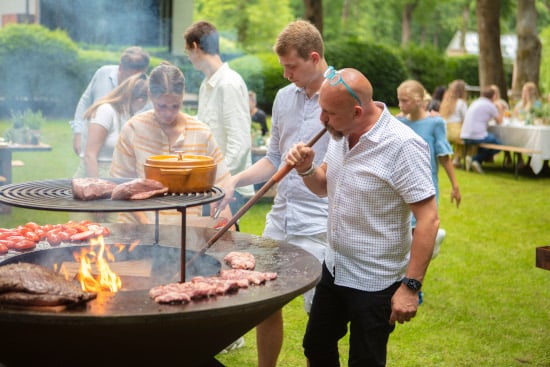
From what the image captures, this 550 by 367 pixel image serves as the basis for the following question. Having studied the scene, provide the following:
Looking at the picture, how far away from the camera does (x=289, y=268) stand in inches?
136

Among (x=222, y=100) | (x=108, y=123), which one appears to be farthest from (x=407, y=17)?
(x=108, y=123)

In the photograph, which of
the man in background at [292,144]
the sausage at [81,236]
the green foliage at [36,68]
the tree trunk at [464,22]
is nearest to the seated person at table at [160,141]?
the man in background at [292,144]

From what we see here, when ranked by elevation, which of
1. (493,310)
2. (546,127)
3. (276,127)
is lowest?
(493,310)

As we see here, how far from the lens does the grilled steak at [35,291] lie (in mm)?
2738

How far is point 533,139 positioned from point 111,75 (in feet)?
34.7

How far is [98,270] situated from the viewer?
3631mm

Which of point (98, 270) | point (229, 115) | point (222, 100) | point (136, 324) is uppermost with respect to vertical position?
point (222, 100)

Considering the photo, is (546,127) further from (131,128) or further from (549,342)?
(131,128)

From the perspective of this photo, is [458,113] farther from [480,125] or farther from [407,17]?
[407,17]

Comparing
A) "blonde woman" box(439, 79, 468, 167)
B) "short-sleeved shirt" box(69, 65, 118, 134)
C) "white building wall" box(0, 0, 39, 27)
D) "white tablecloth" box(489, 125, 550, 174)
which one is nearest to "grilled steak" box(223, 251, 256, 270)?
"short-sleeved shirt" box(69, 65, 118, 134)

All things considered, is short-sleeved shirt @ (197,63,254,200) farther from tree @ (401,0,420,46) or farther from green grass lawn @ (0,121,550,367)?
tree @ (401,0,420,46)

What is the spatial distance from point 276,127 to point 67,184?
152cm

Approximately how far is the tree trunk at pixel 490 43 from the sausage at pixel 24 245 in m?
17.0

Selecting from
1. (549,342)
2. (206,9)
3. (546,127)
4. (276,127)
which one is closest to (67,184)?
(276,127)
